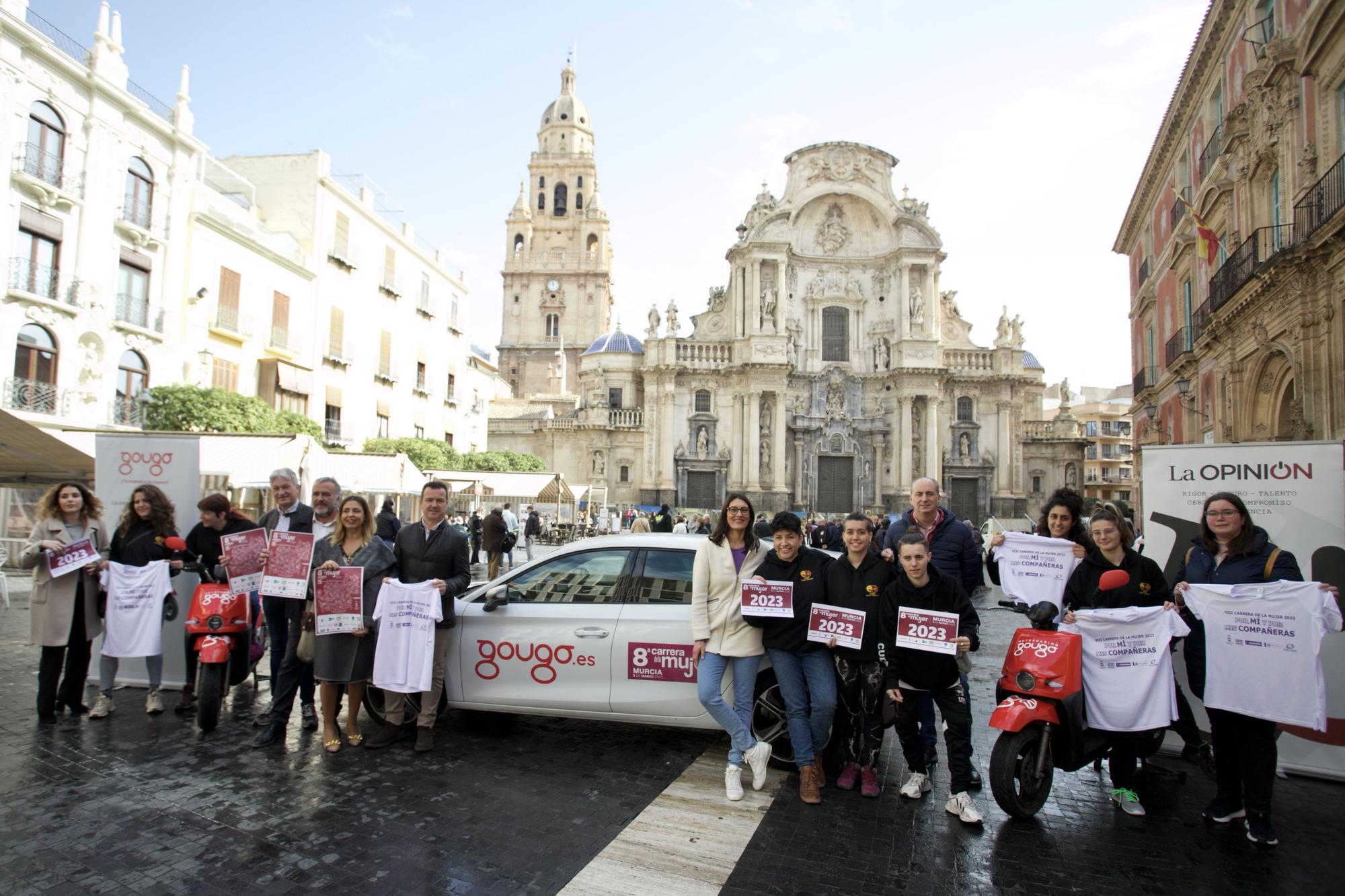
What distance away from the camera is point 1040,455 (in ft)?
137

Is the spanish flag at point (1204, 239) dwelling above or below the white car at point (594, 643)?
above

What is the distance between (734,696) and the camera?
5.01m

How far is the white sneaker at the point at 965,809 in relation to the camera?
14.5 ft

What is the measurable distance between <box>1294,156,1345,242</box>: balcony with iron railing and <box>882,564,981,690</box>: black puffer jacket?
11.2m

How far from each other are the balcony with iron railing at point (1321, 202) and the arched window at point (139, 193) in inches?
1017

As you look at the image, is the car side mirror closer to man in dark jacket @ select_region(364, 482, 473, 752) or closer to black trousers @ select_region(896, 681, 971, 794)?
man in dark jacket @ select_region(364, 482, 473, 752)

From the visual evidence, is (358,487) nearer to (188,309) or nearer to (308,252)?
(188,309)

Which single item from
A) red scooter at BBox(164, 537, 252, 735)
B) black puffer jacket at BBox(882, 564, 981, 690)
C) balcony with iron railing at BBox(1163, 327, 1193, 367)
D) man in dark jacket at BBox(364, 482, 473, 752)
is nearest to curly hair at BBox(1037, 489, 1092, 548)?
black puffer jacket at BBox(882, 564, 981, 690)

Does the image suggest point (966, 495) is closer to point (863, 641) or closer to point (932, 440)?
point (932, 440)

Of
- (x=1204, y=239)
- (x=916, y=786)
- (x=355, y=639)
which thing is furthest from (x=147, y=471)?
(x=1204, y=239)

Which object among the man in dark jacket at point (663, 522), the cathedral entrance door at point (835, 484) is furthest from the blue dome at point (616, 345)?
the man in dark jacket at point (663, 522)

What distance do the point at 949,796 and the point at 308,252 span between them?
27733 millimetres

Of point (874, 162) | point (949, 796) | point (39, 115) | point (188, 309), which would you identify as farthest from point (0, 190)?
point (874, 162)

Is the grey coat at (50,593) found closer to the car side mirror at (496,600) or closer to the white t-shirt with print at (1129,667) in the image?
the car side mirror at (496,600)
